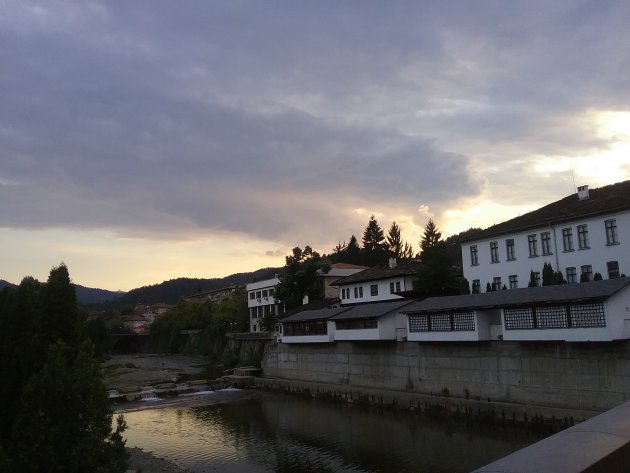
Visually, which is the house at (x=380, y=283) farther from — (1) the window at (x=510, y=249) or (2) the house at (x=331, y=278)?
(2) the house at (x=331, y=278)

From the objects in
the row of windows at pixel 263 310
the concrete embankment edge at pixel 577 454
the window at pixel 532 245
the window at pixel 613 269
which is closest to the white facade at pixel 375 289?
the window at pixel 532 245

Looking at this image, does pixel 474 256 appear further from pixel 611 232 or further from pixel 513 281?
pixel 611 232

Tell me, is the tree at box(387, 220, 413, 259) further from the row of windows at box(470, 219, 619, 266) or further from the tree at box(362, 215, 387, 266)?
the row of windows at box(470, 219, 619, 266)

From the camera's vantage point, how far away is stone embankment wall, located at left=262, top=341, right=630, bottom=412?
23.6 metres

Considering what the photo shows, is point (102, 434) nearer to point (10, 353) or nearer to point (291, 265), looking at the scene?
point (10, 353)

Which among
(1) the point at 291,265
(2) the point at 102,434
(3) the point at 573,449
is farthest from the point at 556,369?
(1) the point at 291,265

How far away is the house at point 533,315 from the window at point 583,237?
26.1ft

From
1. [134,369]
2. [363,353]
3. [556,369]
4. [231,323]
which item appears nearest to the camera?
[556,369]

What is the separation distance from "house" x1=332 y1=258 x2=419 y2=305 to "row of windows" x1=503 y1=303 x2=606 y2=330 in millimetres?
18344

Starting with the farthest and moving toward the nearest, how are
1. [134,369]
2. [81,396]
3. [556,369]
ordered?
[134,369] → [556,369] → [81,396]

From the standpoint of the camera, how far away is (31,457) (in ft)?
31.9

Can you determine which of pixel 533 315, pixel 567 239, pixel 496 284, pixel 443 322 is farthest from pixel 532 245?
pixel 533 315

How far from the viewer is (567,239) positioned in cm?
3584

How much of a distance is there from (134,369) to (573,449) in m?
72.2
